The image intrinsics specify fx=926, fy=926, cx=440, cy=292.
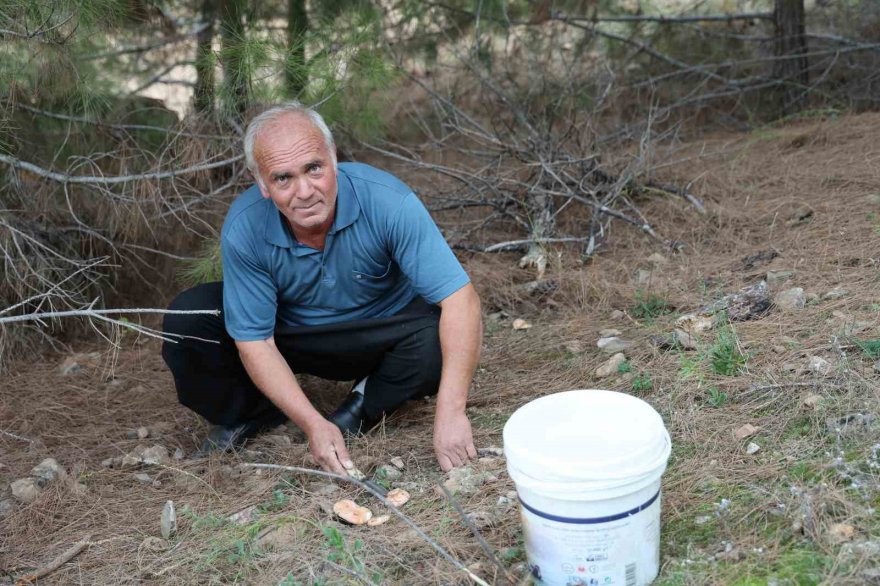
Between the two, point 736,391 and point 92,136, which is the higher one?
point 92,136

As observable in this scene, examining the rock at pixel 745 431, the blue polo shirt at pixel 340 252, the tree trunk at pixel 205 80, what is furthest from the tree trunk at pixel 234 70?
the rock at pixel 745 431

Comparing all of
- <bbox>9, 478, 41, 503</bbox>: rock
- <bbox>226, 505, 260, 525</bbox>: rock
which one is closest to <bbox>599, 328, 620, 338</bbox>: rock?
<bbox>226, 505, 260, 525</bbox>: rock

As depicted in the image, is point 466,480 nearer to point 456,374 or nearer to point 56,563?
point 456,374

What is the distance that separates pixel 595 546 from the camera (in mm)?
1723

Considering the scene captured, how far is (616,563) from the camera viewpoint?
1.75m

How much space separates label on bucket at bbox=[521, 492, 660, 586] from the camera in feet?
5.64

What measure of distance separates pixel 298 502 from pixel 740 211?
96.6 inches

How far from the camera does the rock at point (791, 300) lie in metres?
2.94

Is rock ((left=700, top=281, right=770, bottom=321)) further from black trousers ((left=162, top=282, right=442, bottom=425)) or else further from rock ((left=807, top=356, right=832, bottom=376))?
black trousers ((left=162, top=282, right=442, bottom=425))

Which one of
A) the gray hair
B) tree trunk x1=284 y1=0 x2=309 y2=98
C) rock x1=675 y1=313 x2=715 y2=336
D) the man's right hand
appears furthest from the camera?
tree trunk x1=284 y1=0 x2=309 y2=98

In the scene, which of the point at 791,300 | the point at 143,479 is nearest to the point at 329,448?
the point at 143,479

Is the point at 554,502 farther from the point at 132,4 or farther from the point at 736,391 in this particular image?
the point at 132,4

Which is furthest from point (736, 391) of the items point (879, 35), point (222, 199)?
point (879, 35)

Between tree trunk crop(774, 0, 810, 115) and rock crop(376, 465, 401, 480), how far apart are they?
12.6ft
